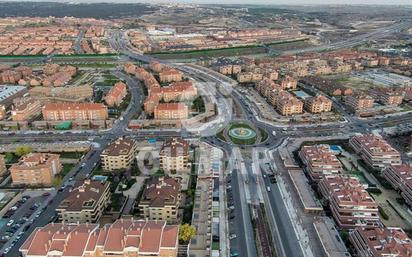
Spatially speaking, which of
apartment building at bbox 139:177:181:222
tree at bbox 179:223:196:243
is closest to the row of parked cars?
tree at bbox 179:223:196:243

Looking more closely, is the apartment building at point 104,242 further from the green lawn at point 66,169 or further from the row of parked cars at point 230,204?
the green lawn at point 66,169

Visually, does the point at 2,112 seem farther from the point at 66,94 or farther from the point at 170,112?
the point at 170,112

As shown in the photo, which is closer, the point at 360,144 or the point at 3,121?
the point at 360,144

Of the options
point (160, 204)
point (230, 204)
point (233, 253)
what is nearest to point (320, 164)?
point (230, 204)

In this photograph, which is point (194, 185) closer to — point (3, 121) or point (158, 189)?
point (158, 189)

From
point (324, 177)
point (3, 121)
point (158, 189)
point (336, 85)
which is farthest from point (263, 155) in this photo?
point (3, 121)

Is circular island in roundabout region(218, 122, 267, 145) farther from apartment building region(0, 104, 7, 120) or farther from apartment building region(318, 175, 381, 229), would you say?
apartment building region(0, 104, 7, 120)
